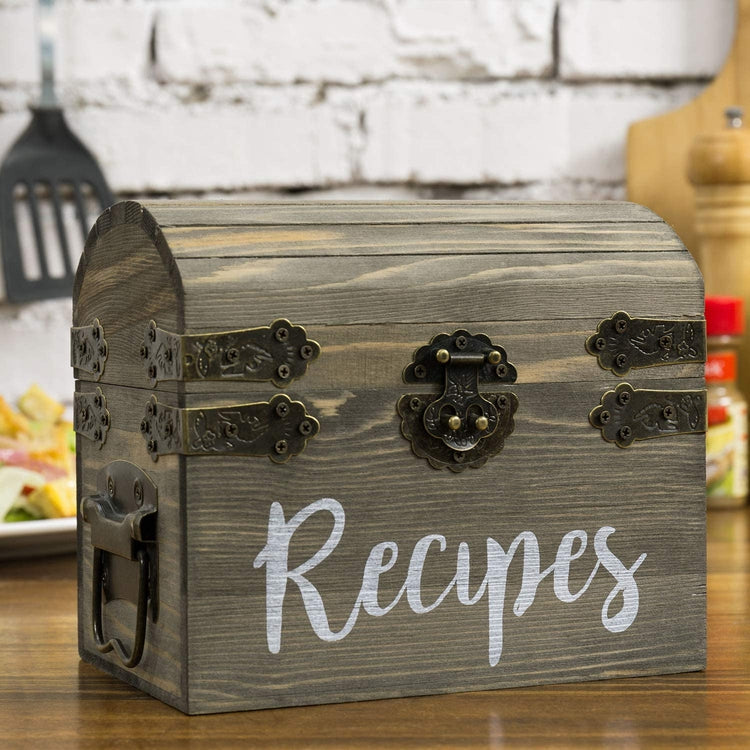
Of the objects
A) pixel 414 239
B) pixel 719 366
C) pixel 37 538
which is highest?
pixel 414 239

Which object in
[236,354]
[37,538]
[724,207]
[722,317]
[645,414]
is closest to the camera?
[236,354]

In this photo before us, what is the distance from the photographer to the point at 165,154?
1.69 meters

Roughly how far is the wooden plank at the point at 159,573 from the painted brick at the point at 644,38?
1.09m

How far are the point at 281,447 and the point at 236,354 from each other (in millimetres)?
63

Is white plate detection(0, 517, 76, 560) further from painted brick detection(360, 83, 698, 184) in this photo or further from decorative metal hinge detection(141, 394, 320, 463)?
painted brick detection(360, 83, 698, 184)

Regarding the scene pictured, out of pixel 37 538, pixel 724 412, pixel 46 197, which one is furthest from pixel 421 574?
pixel 46 197

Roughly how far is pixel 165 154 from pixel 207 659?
1.04 metres

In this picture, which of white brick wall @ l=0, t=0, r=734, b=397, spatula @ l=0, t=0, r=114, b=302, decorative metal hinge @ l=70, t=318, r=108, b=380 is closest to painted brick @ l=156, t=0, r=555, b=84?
white brick wall @ l=0, t=0, r=734, b=397

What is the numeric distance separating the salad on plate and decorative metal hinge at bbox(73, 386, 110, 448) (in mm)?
377

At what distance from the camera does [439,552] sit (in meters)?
0.83

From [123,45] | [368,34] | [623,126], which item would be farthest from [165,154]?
[623,126]

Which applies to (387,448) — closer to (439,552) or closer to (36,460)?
(439,552)

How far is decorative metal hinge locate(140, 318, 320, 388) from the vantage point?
2.52 feet

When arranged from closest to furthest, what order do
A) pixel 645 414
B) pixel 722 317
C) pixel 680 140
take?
pixel 645 414, pixel 722 317, pixel 680 140
